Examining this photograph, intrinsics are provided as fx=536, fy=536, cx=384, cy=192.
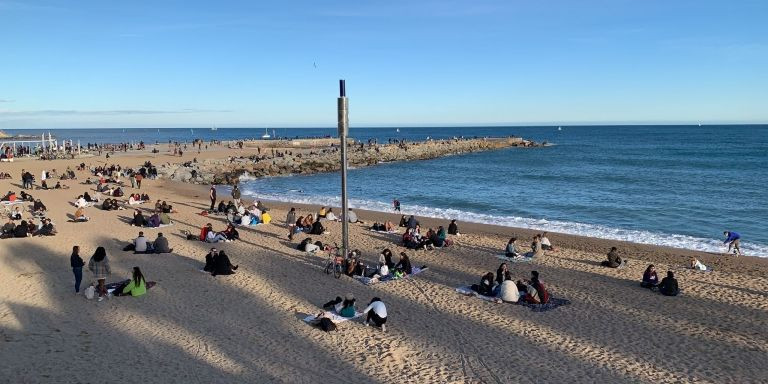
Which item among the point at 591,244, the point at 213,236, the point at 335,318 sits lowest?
the point at 591,244

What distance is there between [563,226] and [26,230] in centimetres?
2103

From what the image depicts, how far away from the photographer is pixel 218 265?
45.9 ft

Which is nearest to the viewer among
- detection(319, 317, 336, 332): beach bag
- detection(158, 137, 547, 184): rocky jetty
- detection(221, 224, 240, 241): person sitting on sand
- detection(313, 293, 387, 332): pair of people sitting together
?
detection(319, 317, 336, 332): beach bag

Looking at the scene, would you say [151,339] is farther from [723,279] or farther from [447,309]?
[723,279]

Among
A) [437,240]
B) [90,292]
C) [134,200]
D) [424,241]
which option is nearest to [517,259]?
[437,240]

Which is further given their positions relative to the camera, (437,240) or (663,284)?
(437,240)

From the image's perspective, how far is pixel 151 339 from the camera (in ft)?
32.5

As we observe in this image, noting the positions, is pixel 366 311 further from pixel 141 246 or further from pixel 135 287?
pixel 141 246

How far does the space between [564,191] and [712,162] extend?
33183 millimetres

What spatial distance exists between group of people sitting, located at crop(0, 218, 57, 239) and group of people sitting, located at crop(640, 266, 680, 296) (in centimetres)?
1829

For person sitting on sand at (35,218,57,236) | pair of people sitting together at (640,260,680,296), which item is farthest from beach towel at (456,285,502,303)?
person sitting on sand at (35,218,57,236)

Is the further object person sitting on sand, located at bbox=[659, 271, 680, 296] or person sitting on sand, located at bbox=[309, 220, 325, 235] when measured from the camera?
person sitting on sand, located at bbox=[309, 220, 325, 235]

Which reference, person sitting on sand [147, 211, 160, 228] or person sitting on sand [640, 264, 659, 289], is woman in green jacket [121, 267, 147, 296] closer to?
person sitting on sand [147, 211, 160, 228]

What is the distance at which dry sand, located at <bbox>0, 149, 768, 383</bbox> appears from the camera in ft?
28.8
